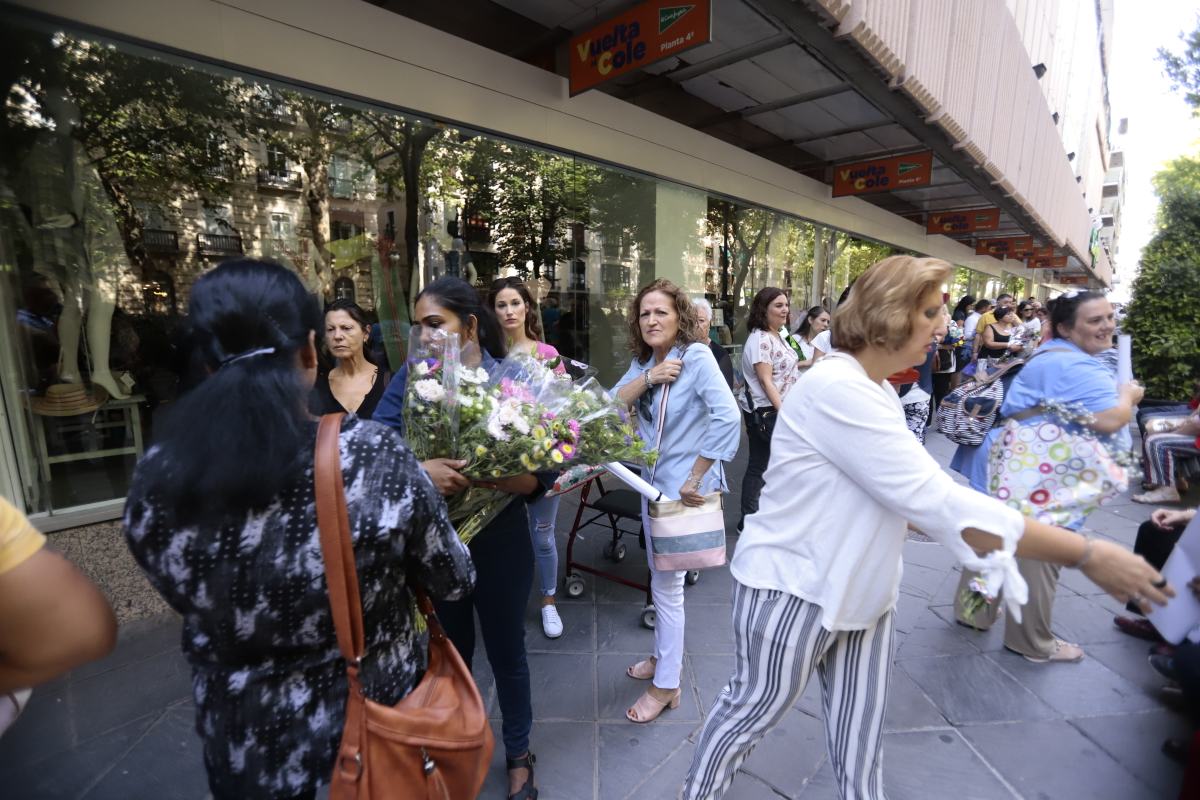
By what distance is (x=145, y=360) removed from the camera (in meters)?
4.41

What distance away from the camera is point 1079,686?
3.06 metres

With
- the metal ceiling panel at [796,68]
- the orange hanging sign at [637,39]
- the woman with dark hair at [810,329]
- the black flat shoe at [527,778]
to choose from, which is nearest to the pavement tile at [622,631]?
the black flat shoe at [527,778]

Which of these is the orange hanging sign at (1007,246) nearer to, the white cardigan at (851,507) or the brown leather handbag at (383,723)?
the white cardigan at (851,507)

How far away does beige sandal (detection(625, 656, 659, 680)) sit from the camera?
3.03 m

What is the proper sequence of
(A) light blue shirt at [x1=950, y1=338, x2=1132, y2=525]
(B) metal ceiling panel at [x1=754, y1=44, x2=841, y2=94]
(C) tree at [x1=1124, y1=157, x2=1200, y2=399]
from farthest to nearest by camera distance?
(C) tree at [x1=1124, y1=157, x2=1200, y2=399], (B) metal ceiling panel at [x1=754, y1=44, x2=841, y2=94], (A) light blue shirt at [x1=950, y1=338, x2=1132, y2=525]

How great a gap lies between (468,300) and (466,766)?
1517mm

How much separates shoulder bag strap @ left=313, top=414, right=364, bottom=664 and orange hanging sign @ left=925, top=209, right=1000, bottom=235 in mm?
14969

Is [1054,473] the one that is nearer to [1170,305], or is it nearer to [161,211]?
[161,211]

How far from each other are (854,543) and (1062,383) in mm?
2161

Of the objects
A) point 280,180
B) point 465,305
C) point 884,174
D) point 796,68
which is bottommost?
point 465,305

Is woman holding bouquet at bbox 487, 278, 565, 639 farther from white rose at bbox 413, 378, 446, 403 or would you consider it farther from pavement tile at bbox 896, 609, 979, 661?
pavement tile at bbox 896, 609, 979, 661

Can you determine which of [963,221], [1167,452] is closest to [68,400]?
[1167,452]

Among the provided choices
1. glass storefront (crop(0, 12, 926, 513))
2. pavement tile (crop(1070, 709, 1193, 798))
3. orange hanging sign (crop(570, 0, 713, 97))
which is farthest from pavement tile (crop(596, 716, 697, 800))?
orange hanging sign (crop(570, 0, 713, 97))

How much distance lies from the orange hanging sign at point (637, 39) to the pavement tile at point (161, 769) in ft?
16.2
